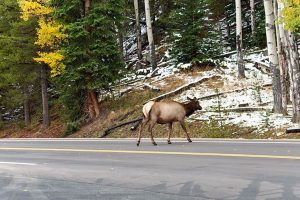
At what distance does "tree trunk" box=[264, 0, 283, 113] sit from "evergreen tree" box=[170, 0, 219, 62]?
736 centimetres

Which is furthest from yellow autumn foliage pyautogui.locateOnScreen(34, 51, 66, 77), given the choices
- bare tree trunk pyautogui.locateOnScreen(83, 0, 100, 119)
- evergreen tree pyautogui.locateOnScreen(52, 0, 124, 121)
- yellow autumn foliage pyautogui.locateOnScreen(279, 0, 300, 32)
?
yellow autumn foliage pyautogui.locateOnScreen(279, 0, 300, 32)

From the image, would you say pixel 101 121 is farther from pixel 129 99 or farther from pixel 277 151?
pixel 277 151

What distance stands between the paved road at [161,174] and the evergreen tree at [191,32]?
40.2ft

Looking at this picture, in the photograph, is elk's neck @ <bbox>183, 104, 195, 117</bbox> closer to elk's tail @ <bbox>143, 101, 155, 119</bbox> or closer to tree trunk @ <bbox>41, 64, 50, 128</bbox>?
elk's tail @ <bbox>143, 101, 155, 119</bbox>

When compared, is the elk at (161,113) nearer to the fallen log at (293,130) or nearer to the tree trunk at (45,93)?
the fallen log at (293,130)

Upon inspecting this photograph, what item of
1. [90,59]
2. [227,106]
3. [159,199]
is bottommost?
[159,199]

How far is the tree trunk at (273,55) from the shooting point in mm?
16719

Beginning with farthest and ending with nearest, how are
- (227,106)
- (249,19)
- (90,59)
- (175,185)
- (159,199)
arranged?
(249,19) < (90,59) < (227,106) < (175,185) < (159,199)

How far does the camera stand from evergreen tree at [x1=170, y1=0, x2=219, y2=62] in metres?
24.0

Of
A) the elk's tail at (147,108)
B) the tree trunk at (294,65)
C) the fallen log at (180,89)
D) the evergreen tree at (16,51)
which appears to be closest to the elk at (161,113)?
the elk's tail at (147,108)

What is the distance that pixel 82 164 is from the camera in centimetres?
1073

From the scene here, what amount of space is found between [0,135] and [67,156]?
2284 cm

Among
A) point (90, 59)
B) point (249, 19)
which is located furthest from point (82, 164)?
point (249, 19)

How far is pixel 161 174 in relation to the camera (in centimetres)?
854
